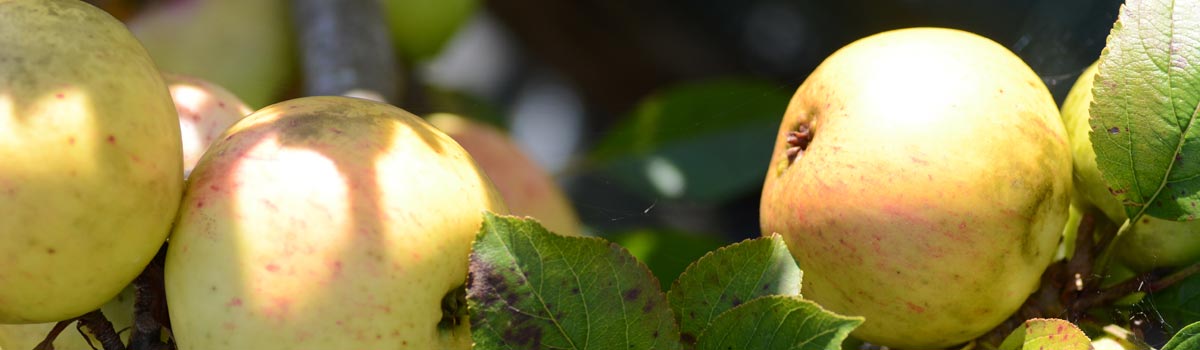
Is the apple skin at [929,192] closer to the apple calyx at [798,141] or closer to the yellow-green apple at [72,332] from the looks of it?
the apple calyx at [798,141]

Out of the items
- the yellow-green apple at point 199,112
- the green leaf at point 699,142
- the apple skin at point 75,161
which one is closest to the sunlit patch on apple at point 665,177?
the green leaf at point 699,142

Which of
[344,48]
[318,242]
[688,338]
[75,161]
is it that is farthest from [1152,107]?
[344,48]

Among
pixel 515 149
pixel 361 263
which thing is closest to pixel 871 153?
pixel 361 263

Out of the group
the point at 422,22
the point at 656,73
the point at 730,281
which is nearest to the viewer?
the point at 730,281

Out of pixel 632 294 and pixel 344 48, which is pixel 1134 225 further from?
pixel 344 48

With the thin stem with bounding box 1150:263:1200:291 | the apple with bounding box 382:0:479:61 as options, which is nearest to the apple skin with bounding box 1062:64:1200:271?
the thin stem with bounding box 1150:263:1200:291

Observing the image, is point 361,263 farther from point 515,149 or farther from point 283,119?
point 515,149

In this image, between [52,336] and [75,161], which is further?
[52,336]
